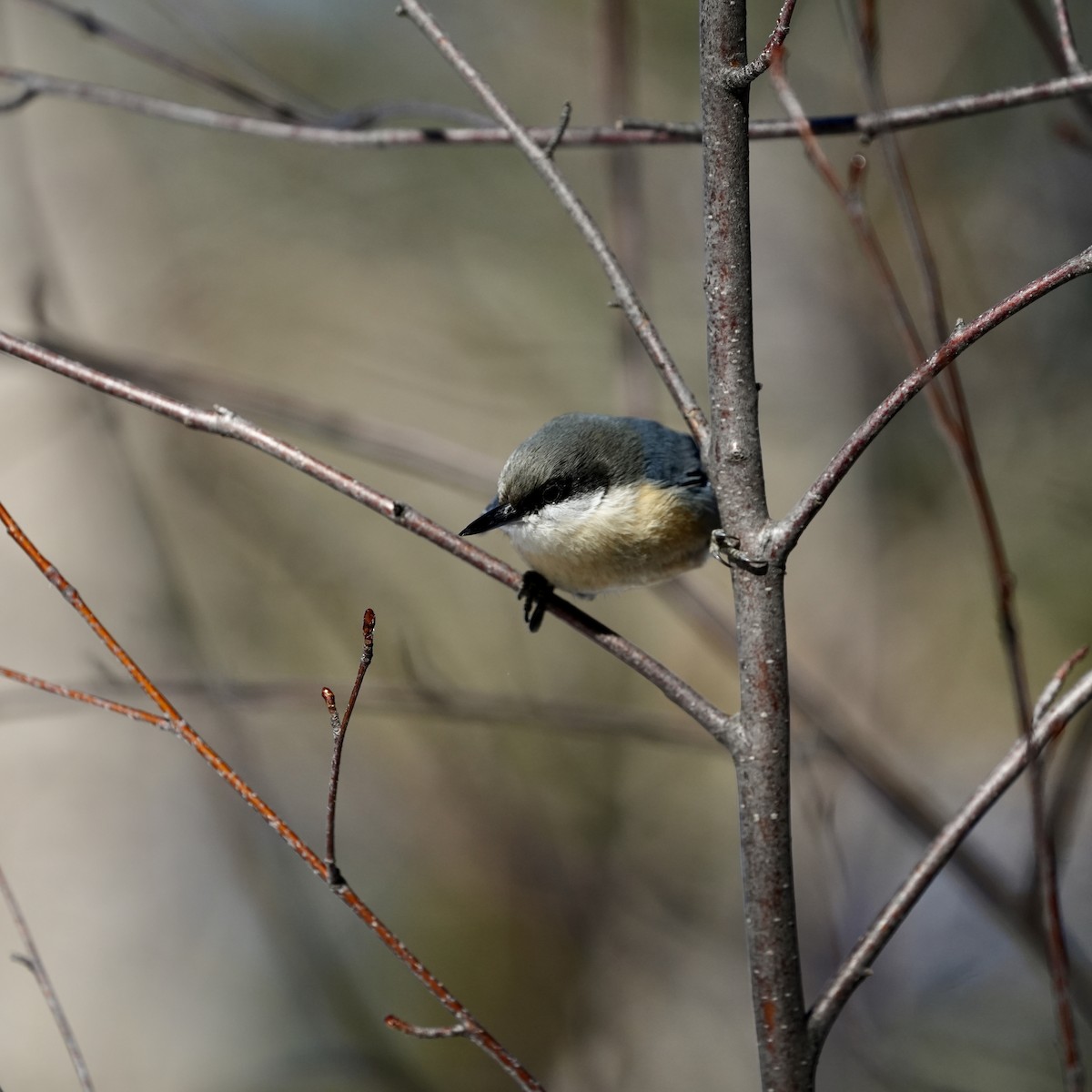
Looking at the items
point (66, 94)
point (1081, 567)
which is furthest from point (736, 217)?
point (1081, 567)

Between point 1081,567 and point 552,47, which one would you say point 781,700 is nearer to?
point 1081,567

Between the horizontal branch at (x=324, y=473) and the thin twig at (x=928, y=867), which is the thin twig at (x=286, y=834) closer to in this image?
the horizontal branch at (x=324, y=473)

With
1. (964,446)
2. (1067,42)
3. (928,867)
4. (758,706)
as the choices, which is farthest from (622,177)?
(928,867)

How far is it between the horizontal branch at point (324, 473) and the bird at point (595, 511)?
383mm

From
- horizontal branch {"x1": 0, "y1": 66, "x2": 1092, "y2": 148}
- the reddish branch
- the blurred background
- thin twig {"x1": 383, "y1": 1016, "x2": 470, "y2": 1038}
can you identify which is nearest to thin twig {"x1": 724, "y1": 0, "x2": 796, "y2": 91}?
the reddish branch

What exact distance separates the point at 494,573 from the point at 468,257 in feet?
14.0

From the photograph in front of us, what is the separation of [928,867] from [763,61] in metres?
0.93

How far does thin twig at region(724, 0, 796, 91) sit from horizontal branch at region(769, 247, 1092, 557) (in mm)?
330

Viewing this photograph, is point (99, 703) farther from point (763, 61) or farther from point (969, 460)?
point (969, 460)

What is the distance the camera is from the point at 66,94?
6.31 ft

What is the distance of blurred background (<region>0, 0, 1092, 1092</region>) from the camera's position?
4027 millimetres

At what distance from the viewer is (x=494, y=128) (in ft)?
6.03

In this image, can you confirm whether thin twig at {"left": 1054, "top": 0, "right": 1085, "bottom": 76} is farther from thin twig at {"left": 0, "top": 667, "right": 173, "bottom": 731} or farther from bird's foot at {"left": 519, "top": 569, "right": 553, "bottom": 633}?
thin twig at {"left": 0, "top": 667, "right": 173, "bottom": 731}

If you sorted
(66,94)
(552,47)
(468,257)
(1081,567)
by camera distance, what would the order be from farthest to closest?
(468,257) < (552,47) < (1081,567) < (66,94)
